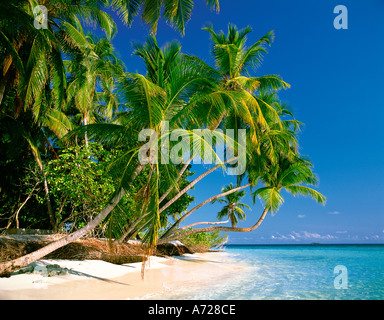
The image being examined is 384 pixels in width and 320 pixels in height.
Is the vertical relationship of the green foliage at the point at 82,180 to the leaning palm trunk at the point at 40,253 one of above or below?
above

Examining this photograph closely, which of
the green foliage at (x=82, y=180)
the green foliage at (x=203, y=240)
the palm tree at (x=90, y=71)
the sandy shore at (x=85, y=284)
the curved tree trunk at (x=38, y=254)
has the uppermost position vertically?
the palm tree at (x=90, y=71)

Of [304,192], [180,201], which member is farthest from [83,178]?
[304,192]

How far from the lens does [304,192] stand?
14352 millimetres

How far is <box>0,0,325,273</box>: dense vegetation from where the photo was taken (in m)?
6.35

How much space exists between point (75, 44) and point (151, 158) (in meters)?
4.86

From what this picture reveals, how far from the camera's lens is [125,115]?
10.7 metres

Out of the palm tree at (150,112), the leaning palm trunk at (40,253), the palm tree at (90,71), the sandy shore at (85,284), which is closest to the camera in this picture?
the sandy shore at (85,284)

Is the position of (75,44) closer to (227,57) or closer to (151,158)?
(151,158)

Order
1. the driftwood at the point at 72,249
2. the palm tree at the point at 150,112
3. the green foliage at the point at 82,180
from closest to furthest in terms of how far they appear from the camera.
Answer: the palm tree at the point at 150,112 → the driftwood at the point at 72,249 → the green foliage at the point at 82,180

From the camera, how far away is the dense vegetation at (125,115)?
635cm

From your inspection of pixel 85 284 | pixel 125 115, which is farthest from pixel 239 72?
pixel 85 284

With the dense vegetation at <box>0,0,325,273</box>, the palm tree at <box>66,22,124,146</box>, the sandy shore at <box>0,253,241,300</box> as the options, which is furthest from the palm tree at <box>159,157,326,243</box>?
the palm tree at <box>66,22,124,146</box>

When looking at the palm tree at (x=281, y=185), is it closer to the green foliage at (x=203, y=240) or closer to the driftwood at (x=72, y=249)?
the driftwood at (x=72, y=249)

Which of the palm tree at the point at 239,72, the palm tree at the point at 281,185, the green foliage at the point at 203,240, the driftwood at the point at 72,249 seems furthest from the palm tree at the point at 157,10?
the green foliage at the point at 203,240
